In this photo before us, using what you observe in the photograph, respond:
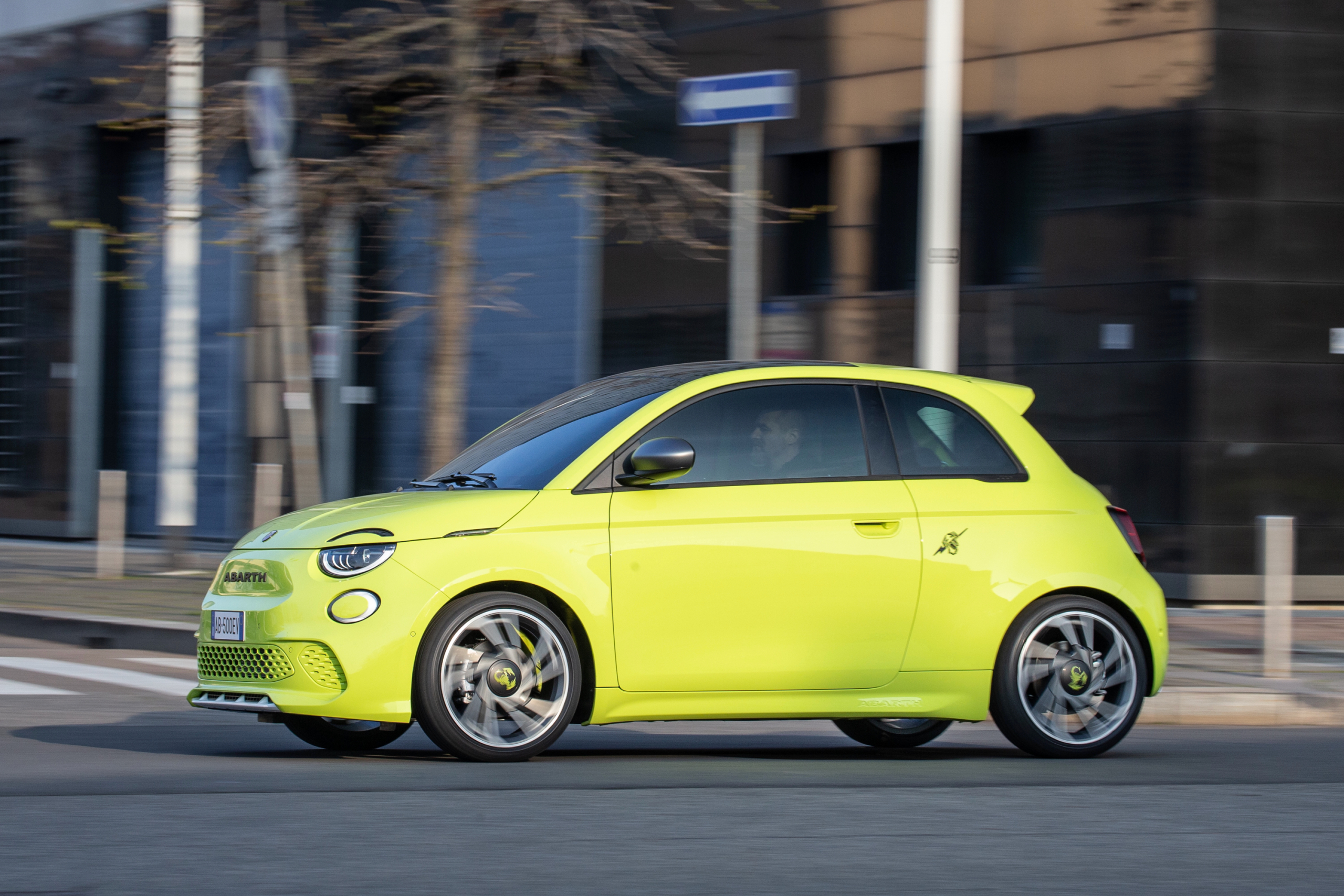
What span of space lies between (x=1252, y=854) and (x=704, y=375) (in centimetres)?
291

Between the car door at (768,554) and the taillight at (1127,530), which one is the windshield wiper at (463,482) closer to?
the car door at (768,554)

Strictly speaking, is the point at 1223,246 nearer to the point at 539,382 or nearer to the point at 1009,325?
the point at 1009,325

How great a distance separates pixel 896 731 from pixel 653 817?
249 cm

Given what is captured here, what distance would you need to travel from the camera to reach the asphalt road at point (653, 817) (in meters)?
4.77

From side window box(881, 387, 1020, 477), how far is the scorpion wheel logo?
0.28 m

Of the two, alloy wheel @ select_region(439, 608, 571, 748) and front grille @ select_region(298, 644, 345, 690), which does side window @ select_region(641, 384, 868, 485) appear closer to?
alloy wheel @ select_region(439, 608, 571, 748)

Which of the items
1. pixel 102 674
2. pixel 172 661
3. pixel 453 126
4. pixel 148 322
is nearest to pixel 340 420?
pixel 148 322

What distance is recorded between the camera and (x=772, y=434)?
7.08 metres

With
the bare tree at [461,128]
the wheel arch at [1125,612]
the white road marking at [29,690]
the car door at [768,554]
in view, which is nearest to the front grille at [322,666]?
the car door at [768,554]

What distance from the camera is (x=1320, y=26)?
14883 millimetres

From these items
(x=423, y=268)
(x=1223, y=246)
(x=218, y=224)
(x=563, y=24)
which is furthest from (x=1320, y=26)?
(x=218, y=224)

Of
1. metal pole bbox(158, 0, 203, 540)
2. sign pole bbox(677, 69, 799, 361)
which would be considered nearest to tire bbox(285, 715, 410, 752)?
sign pole bbox(677, 69, 799, 361)

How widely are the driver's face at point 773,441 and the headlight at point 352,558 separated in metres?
1.51

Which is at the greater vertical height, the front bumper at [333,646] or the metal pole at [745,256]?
the metal pole at [745,256]
